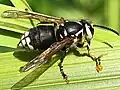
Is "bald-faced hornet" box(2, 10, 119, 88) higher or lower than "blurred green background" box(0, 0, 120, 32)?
lower

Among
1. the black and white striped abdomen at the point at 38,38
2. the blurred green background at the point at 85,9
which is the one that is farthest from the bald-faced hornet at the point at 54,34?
the blurred green background at the point at 85,9

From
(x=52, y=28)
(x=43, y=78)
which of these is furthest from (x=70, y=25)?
(x=43, y=78)

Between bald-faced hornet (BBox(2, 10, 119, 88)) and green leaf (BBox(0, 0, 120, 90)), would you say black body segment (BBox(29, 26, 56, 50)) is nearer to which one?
bald-faced hornet (BBox(2, 10, 119, 88))

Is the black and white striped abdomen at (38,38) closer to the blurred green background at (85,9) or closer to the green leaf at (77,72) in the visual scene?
the green leaf at (77,72)

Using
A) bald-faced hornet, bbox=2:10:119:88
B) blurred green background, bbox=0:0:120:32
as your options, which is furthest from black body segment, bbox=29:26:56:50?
blurred green background, bbox=0:0:120:32

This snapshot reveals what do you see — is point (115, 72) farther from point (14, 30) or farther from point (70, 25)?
point (14, 30)

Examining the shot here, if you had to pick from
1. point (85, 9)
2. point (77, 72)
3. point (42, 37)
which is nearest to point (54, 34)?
point (42, 37)
